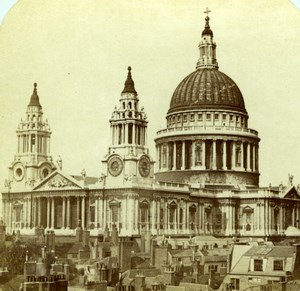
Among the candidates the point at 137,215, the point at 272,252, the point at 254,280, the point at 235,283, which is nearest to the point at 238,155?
the point at 137,215

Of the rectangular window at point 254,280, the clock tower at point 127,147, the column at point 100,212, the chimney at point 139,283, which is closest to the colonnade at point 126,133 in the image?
the clock tower at point 127,147

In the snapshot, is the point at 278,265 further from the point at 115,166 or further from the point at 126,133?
the point at 126,133

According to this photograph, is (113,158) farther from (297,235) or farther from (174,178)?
(297,235)

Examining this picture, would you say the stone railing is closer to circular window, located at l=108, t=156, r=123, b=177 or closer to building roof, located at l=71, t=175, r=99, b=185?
building roof, located at l=71, t=175, r=99, b=185

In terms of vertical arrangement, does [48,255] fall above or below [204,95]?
below

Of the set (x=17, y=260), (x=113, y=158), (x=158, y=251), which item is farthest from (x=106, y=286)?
(x=113, y=158)

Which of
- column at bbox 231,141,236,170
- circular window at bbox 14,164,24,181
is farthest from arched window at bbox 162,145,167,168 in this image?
circular window at bbox 14,164,24,181
